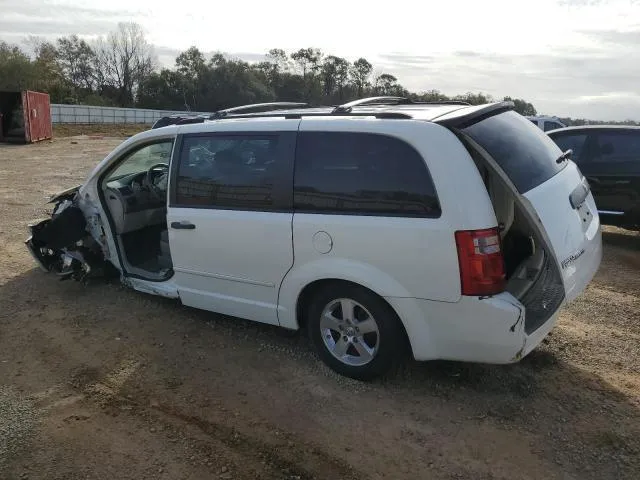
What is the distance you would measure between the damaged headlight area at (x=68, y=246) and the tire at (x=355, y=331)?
2577 millimetres

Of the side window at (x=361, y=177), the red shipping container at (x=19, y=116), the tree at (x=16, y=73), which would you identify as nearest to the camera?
the side window at (x=361, y=177)

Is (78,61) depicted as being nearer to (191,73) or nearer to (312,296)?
(191,73)

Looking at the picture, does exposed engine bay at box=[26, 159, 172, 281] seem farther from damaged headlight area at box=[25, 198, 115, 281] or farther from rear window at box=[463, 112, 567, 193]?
rear window at box=[463, 112, 567, 193]

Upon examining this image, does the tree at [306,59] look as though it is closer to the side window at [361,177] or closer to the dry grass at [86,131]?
the dry grass at [86,131]

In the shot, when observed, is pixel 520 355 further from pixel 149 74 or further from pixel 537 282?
pixel 149 74

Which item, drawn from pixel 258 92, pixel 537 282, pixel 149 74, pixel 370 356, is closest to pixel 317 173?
pixel 370 356

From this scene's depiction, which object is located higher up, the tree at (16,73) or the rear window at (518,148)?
the tree at (16,73)

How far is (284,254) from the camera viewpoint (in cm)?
361

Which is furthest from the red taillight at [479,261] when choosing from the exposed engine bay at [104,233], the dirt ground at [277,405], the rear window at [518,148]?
the exposed engine bay at [104,233]

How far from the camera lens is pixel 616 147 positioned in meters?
7.25

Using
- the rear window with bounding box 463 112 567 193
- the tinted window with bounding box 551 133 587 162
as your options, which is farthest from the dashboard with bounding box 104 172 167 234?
the tinted window with bounding box 551 133 587 162

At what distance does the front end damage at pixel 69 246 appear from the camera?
502 centimetres

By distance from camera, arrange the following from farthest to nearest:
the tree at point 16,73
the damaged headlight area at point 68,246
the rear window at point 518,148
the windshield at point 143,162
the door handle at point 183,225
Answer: the tree at point 16,73 → the windshield at point 143,162 → the damaged headlight area at point 68,246 → the door handle at point 183,225 → the rear window at point 518,148

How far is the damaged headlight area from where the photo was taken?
5.02m
